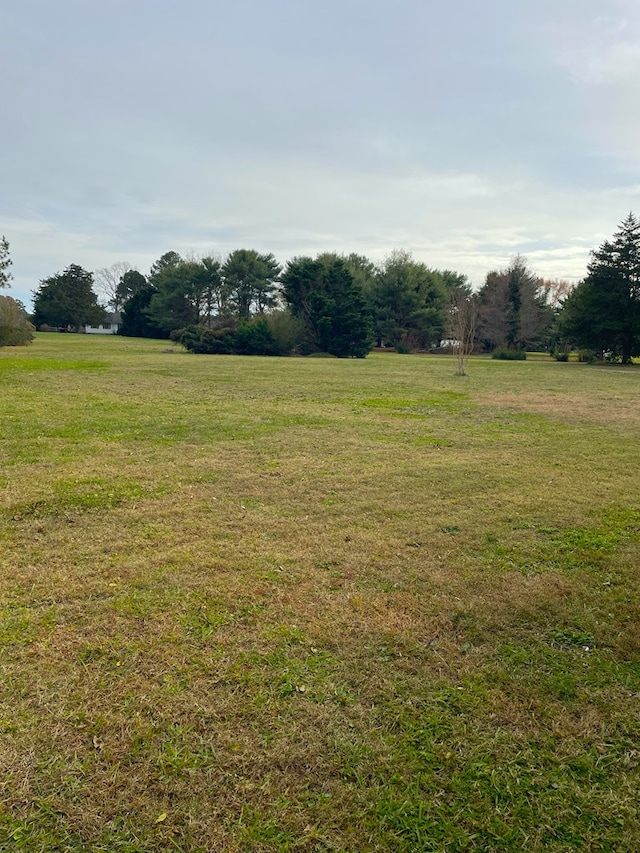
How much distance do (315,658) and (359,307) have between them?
1419 inches

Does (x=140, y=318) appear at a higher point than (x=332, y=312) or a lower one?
higher

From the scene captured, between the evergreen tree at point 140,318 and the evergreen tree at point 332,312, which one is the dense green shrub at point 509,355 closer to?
the evergreen tree at point 332,312

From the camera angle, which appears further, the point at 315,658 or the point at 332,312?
the point at 332,312

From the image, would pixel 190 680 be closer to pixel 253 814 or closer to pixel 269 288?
pixel 253 814

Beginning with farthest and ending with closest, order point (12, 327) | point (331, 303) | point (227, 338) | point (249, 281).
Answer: point (249, 281), point (331, 303), point (227, 338), point (12, 327)

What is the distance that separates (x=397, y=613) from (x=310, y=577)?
0.68 metres

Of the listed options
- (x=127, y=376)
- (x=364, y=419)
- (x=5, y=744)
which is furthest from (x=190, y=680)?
(x=127, y=376)

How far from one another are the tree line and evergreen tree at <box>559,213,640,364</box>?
2.3 inches

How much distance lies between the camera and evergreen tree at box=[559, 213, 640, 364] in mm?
29656

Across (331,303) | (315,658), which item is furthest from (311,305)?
(315,658)

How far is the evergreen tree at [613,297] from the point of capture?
29.7m

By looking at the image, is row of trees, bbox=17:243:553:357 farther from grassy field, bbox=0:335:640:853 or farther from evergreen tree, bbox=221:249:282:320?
grassy field, bbox=0:335:640:853

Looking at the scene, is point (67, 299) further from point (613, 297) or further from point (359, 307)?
point (613, 297)

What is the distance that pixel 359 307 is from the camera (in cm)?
3719
